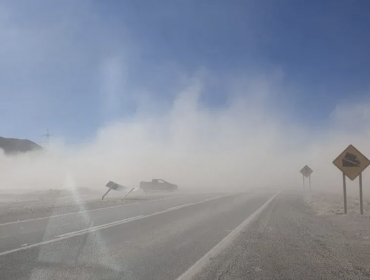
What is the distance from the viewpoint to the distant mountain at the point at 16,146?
2511 inches

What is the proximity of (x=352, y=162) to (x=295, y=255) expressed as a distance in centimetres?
1028

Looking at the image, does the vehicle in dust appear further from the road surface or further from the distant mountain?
the road surface

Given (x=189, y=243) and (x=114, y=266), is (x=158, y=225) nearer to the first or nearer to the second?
(x=189, y=243)

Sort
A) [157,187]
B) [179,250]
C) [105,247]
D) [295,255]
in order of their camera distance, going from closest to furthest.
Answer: [295,255] → [179,250] → [105,247] → [157,187]

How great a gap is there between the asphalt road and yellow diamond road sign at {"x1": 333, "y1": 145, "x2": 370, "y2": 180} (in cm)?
619

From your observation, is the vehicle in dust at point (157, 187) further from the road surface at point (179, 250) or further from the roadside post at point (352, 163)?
the road surface at point (179, 250)

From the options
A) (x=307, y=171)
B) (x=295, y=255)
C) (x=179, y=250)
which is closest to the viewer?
(x=295, y=255)

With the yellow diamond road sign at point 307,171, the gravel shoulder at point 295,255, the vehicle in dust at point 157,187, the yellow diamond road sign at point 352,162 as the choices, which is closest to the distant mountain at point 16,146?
the vehicle in dust at point 157,187

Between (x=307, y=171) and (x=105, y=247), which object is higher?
(x=307, y=171)

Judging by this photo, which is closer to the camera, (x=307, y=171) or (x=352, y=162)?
(x=352, y=162)

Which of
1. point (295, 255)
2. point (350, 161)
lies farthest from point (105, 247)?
point (350, 161)

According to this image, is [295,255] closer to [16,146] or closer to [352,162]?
[352,162]

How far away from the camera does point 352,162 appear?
16.8 m

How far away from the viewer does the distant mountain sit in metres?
63.8
